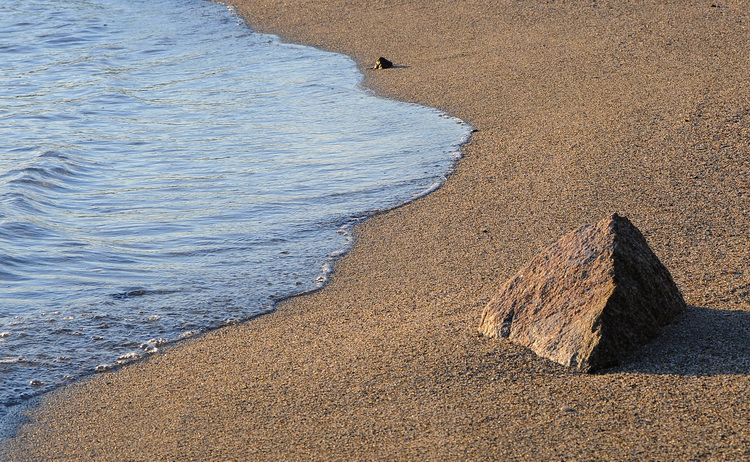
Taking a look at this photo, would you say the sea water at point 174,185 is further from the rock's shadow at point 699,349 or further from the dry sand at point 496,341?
the rock's shadow at point 699,349

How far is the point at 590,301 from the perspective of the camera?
351cm

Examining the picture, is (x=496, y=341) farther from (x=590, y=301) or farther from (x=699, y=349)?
(x=699, y=349)

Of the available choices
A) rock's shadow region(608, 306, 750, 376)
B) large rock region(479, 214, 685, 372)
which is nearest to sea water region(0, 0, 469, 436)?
large rock region(479, 214, 685, 372)

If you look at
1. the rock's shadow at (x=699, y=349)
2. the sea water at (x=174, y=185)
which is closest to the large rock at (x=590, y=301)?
the rock's shadow at (x=699, y=349)

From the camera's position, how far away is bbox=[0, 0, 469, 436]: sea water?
188 inches

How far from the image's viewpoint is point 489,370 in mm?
3570

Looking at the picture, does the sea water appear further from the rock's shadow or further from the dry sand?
the rock's shadow

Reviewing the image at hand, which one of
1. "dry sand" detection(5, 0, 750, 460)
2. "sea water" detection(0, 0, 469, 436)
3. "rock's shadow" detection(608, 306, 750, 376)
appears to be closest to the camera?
"dry sand" detection(5, 0, 750, 460)

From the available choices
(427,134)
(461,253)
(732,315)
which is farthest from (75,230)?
(732,315)

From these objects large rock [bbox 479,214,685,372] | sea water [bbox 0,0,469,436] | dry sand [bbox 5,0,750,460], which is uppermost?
large rock [bbox 479,214,685,372]

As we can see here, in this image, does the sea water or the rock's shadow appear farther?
the sea water

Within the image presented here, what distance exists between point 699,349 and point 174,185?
4816 millimetres

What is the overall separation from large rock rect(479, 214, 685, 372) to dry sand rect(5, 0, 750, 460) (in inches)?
3.5

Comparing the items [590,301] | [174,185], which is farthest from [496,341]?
[174,185]
